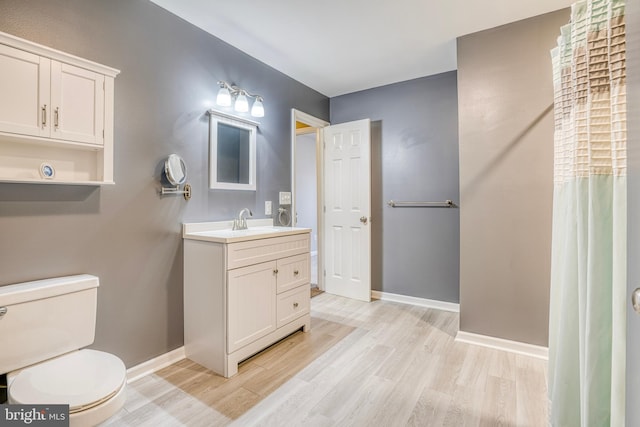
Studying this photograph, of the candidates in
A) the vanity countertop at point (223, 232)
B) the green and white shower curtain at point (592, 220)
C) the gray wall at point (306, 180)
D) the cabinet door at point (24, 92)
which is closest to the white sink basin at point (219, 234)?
the vanity countertop at point (223, 232)

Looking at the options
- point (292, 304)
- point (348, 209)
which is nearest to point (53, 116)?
point (292, 304)

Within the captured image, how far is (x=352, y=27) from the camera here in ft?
7.68

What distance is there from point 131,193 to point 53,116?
0.56m

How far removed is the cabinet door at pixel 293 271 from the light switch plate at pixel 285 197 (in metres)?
0.75

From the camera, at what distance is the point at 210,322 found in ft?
6.61

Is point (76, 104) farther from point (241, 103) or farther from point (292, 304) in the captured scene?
point (292, 304)

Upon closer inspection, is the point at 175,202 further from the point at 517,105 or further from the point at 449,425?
the point at 517,105

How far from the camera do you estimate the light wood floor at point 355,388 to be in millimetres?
1565

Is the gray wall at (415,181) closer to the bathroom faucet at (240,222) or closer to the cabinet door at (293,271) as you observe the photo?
the cabinet door at (293,271)

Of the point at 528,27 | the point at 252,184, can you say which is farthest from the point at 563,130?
the point at 252,184

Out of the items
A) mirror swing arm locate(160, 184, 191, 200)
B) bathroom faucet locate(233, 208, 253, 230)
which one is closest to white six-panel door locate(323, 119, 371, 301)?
bathroom faucet locate(233, 208, 253, 230)

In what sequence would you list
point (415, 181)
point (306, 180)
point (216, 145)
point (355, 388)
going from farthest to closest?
point (306, 180), point (415, 181), point (216, 145), point (355, 388)

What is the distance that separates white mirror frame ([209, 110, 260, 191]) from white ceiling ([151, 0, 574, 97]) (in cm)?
64

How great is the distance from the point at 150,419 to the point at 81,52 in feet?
6.63
